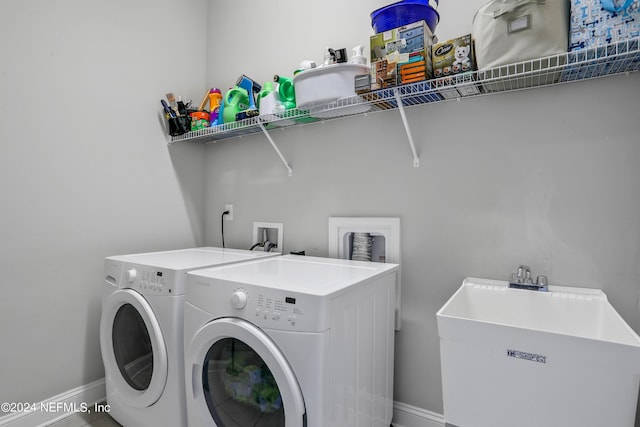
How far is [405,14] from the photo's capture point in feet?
4.56

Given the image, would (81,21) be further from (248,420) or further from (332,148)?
(248,420)

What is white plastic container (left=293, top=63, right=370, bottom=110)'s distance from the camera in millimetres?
1530

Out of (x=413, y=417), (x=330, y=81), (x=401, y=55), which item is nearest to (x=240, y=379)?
(x=413, y=417)

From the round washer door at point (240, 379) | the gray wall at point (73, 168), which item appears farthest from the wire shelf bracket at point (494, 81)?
the round washer door at point (240, 379)

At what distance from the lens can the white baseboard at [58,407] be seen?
1.69 meters

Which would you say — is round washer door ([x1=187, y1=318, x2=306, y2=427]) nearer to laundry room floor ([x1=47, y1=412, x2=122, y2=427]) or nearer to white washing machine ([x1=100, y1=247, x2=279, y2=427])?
white washing machine ([x1=100, y1=247, x2=279, y2=427])

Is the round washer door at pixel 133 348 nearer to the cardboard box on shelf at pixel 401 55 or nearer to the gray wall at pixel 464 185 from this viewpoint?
the gray wall at pixel 464 185

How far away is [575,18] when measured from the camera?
111 cm

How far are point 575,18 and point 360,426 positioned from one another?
1646 millimetres

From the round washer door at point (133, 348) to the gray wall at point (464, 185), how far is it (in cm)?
91

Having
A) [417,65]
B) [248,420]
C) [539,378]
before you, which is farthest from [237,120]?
[539,378]

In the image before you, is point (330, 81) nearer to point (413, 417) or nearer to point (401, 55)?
point (401, 55)

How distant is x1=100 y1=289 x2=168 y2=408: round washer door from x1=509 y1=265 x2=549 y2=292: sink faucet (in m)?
1.53

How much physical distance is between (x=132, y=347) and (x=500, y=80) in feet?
6.91
